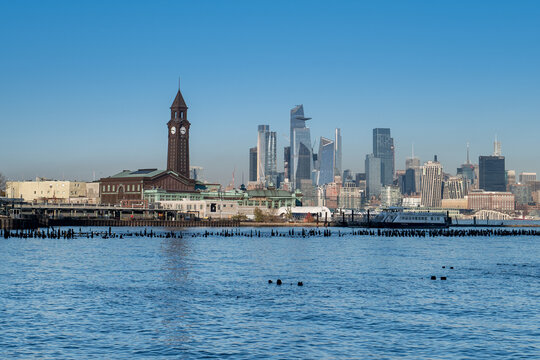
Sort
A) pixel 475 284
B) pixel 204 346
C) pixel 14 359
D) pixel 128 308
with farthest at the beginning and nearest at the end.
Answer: pixel 475 284
pixel 128 308
pixel 204 346
pixel 14 359

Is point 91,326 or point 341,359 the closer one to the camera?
point 341,359

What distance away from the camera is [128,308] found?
53.1 metres

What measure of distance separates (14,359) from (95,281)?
105 feet

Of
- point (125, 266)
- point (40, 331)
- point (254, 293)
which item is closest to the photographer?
point (40, 331)

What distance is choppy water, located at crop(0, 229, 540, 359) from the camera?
4066cm

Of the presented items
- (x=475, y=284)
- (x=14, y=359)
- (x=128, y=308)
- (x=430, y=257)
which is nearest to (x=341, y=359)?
(x=14, y=359)

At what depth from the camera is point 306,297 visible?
59438mm

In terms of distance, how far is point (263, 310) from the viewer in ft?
173

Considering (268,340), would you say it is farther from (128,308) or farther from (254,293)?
(254,293)

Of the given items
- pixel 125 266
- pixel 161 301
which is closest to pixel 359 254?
pixel 125 266

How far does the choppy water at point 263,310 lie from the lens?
40.7m

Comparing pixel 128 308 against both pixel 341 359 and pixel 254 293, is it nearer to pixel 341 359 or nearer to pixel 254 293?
pixel 254 293

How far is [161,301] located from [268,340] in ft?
53.3

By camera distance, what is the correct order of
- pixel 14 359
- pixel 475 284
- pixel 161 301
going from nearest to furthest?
pixel 14 359 < pixel 161 301 < pixel 475 284
